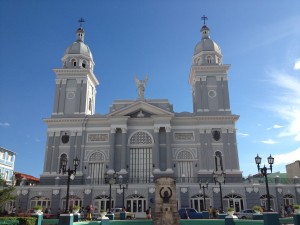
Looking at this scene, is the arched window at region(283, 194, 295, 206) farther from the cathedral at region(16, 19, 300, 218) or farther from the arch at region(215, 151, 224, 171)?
the arch at region(215, 151, 224, 171)

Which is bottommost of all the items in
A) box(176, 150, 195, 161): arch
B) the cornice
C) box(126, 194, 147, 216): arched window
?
box(126, 194, 147, 216): arched window

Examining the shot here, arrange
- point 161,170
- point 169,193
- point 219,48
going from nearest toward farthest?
point 169,193, point 161,170, point 219,48

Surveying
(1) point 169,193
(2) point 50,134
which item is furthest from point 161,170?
(1) point 169,193

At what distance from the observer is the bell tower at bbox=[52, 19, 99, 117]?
47250 millimetres

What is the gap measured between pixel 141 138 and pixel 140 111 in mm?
4084

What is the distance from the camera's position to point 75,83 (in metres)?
48.7

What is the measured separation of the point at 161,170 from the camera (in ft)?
140

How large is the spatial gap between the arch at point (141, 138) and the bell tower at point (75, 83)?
8.41 m

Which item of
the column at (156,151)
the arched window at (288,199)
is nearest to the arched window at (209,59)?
the column at (156,151)

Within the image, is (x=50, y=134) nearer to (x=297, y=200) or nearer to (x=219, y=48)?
(x=219, y=48)

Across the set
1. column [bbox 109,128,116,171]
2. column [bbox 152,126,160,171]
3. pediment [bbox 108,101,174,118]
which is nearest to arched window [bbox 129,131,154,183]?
column [bbox 152,126,160,171]

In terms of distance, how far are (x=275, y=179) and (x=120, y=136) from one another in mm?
21926

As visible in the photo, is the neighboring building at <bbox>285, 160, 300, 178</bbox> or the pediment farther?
the neighboring building at <bbox>285, 160, 300, 178</bbox>

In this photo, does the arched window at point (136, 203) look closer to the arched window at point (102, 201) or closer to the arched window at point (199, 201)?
the arched window at point (102, 201)
